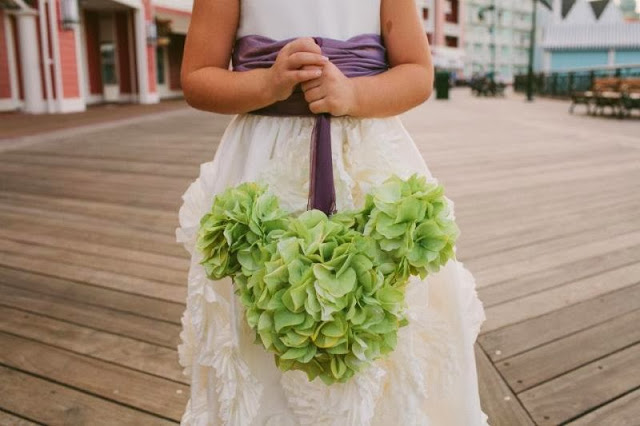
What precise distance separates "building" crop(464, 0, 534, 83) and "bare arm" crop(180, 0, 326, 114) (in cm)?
5556

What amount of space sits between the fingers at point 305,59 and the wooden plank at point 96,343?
127 cm

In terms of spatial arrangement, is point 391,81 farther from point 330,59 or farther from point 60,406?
point 60,406

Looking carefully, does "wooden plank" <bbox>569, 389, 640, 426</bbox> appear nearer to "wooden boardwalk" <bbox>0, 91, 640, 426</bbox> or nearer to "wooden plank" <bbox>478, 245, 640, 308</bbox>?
"wooden boardwalk" <bbox>0, 91, 640, 426</bbox>

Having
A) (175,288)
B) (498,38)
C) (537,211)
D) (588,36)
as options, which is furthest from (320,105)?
(498,38)

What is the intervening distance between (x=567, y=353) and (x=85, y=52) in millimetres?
19118

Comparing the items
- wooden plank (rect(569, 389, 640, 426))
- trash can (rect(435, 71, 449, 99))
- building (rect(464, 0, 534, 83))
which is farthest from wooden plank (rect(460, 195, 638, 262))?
building (rect(464, 0, 534, 83))

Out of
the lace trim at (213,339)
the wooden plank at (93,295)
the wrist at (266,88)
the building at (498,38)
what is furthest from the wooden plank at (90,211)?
the building at (498,38)

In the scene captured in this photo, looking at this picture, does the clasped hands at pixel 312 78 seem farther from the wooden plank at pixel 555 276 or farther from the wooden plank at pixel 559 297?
the wooden plank at pixel 555 276

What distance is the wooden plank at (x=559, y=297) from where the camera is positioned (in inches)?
93.7

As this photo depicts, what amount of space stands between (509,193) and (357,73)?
155 inches

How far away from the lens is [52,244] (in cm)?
333

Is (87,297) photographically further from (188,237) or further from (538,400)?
(538,400)

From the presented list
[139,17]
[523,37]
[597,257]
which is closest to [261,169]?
[597,257]

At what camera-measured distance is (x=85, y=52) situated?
61.2ft
